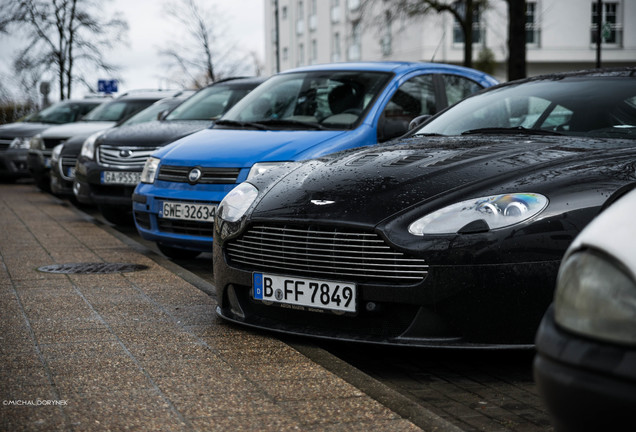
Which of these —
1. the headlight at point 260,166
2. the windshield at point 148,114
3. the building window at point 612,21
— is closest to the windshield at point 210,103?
the windshield at point 148,114

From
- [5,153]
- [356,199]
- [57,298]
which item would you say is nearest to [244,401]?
[356,199]

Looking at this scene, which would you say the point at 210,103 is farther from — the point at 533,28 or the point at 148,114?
the point at 533,28

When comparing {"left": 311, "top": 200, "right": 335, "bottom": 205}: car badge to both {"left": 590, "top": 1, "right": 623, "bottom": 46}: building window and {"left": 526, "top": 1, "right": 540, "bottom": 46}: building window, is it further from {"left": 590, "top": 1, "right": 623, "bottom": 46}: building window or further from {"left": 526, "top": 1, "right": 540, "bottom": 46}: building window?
{"left": 590, "top": 1, "right": 623, "bottom": 46}: building window

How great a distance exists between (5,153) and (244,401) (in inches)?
635

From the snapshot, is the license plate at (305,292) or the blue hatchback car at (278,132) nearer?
the license plate at (305,292)

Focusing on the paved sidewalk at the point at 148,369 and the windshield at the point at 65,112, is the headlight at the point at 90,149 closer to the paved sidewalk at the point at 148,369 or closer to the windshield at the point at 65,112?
the paved sidewalk at the point at 148,369

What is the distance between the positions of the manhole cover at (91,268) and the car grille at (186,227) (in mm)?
373

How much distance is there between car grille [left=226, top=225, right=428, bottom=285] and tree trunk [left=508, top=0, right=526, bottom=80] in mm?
12060

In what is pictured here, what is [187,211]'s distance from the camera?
723cm

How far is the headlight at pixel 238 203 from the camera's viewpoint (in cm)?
490

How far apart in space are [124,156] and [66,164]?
300 cm

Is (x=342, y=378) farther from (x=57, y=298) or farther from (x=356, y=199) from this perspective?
(x=57, y=298)

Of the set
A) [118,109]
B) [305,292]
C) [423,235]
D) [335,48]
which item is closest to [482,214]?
[423,235]

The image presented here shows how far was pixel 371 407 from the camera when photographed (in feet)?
11.6
